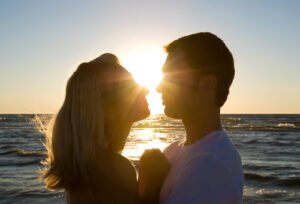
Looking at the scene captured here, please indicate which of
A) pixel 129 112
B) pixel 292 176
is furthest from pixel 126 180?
pixel 292 176

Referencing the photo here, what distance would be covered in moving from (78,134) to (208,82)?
0.88m

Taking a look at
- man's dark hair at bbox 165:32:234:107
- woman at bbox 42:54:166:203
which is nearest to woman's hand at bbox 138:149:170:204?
woman at bbox 42:54:166:203

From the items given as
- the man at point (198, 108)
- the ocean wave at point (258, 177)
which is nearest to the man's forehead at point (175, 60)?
the man at point (198, 108)

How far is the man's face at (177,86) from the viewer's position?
293 centimetres

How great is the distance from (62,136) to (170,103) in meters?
0.73

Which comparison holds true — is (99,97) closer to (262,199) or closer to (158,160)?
(158,160)

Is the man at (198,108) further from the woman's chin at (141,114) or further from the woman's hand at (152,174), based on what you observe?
the woman's chin at (141,114)

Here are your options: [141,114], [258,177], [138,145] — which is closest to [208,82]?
[141,114]

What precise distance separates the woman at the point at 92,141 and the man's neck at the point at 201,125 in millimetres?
483

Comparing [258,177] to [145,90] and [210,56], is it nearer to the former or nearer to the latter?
[145,90]

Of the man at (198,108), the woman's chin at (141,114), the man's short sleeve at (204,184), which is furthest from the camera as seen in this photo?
the woman's chin at (141,114)

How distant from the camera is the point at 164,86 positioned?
10.1 feet

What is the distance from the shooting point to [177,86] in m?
2.97

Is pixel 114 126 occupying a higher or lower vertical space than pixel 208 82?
lower
